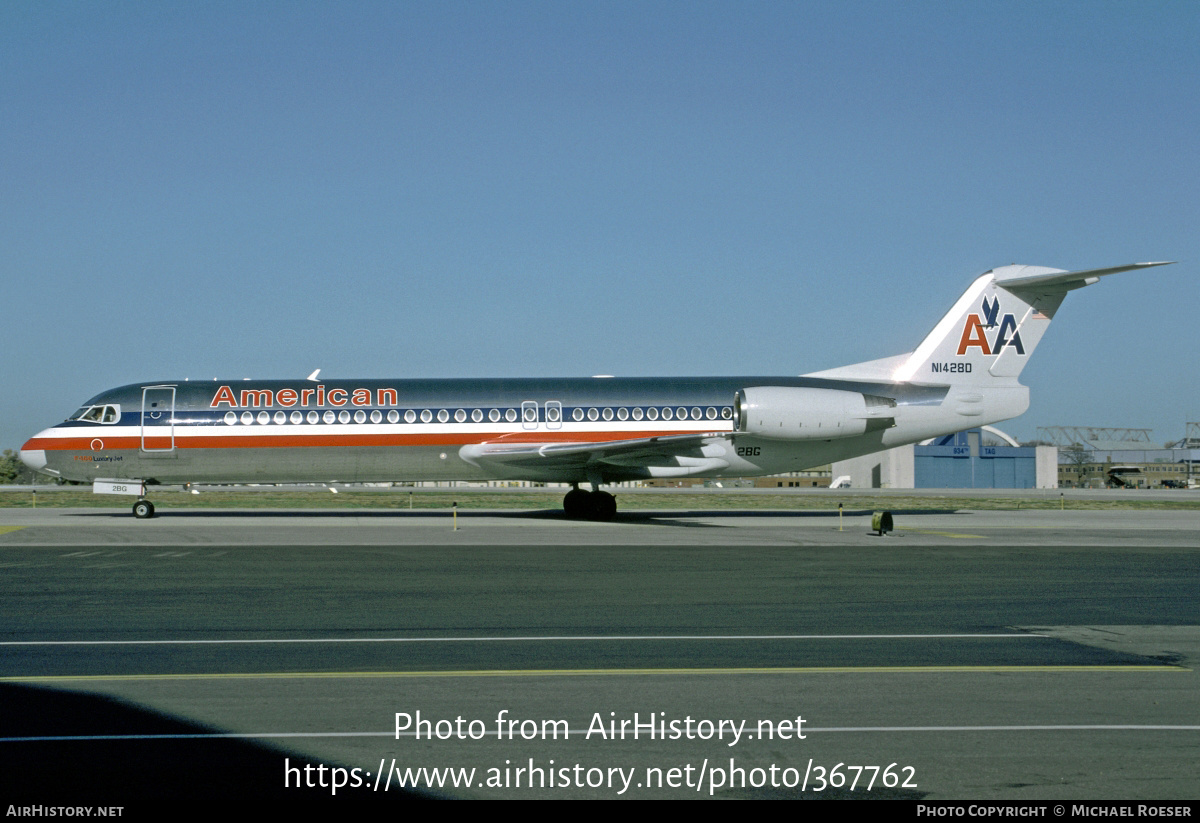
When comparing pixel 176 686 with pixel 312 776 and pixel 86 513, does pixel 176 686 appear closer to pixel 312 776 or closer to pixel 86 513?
pixel 312 776

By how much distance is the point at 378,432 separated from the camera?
29.4m

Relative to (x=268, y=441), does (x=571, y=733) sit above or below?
below

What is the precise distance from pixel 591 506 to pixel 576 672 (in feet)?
72.6

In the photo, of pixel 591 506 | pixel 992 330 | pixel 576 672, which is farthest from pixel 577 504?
pixel 576 672

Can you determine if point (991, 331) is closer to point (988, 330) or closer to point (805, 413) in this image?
point (988, 330)

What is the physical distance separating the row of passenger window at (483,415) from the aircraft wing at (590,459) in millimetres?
799

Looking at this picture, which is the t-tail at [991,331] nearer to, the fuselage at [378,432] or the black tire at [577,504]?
the fuselage at [378,432]

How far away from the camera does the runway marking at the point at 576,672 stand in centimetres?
839

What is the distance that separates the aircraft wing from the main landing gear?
2.60 feet

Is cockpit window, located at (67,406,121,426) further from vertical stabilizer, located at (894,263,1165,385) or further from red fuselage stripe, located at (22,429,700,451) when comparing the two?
vertical stabilizer, located at (894,263,1165,385)

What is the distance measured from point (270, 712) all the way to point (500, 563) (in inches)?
409

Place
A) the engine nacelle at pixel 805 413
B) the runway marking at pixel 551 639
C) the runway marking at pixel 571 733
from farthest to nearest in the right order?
the engine nacelle at pixel 805 413 → the runway marking at pixel 551 639 → the runway marking at pixel 571 733

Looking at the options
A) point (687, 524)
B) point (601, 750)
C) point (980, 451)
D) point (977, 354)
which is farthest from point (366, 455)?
point (980, 451)

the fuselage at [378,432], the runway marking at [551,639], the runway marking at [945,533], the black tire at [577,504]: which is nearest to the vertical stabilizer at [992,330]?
the fuselage at [378,432]
